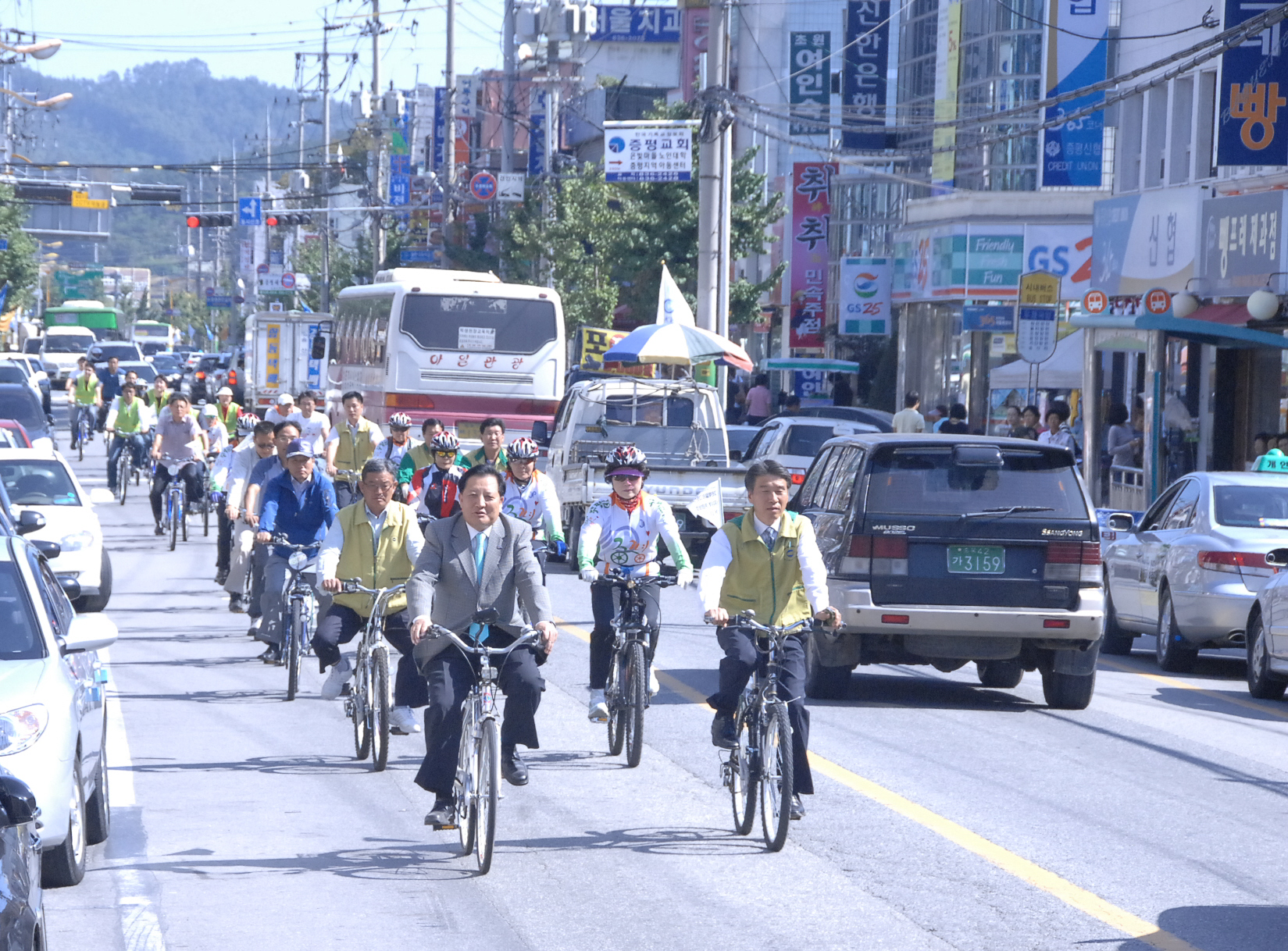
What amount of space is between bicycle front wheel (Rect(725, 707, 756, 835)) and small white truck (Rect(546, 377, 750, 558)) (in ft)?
41.0

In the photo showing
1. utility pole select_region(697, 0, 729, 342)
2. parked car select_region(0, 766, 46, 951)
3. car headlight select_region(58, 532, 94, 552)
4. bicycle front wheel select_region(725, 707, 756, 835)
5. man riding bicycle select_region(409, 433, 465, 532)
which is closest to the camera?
parked car select_region(0, 766, 46, 951)

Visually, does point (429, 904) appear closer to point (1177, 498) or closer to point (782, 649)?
point (782, 649)

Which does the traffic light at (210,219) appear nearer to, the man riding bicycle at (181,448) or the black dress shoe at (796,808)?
the man riding bicycle at (181,448)

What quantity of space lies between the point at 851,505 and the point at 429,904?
5859mm

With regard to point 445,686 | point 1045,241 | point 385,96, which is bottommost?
point 445,686

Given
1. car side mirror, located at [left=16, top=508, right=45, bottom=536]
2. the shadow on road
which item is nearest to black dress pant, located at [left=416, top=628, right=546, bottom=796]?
the shadow on road

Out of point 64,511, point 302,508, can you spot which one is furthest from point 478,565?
point 64,511

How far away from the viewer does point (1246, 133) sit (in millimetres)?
24625

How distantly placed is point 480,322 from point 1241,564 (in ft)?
52.0

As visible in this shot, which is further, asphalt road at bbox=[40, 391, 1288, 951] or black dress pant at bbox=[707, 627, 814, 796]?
black dress pant at bbox=[707, 627, 814, 796]

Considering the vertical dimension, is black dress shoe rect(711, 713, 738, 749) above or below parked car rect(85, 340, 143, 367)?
below

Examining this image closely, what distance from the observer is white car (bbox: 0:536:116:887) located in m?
6.67

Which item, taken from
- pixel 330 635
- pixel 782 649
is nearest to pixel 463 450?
pixel 330 635

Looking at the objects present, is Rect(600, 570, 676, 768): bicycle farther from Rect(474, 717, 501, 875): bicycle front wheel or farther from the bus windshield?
the bus windshield
